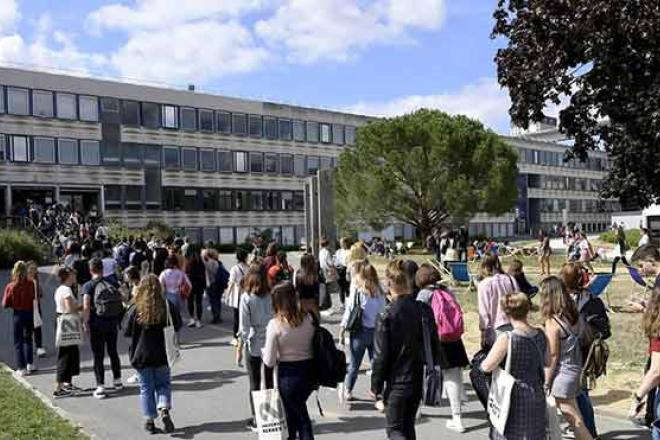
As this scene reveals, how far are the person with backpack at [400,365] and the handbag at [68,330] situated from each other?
4685 millimetres

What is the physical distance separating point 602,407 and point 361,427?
269 cm

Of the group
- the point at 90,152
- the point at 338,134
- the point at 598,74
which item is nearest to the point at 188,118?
the point at 90,152

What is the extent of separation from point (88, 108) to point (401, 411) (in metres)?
47.1

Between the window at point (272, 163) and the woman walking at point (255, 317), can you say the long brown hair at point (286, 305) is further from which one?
the window at point (272, 163)

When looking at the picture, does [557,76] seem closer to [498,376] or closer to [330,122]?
[498,376]

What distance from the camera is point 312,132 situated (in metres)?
62.9

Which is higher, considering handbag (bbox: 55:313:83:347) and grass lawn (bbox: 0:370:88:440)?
handbag (bbox: 55:313:83:347)

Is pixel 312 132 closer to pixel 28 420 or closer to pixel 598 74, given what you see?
pixel 598 74

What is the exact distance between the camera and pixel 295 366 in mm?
5809

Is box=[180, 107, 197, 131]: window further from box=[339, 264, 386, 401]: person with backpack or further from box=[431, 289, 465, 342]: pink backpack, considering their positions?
box=[431, 289, 465, 342]: pink backpack

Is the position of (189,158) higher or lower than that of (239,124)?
lower

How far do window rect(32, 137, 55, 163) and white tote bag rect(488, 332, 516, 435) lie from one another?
4568cm

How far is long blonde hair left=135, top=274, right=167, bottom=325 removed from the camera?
7.17 meters

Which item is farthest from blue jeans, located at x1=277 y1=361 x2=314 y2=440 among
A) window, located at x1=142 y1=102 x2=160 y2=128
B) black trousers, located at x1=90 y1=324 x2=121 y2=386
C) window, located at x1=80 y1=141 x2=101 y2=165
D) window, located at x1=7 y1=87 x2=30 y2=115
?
window, located at x1=142 y1=102 x2=160 y2=128
